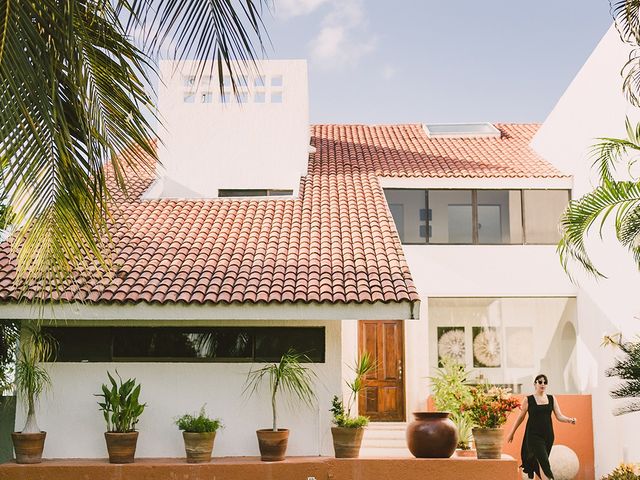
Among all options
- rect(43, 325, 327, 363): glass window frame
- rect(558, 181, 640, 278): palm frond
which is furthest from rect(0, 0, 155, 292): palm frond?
rect(43, 325, 327, 363): glass window frame

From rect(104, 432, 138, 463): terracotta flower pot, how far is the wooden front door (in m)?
6.08

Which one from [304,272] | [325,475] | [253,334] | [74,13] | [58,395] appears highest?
[74,13]

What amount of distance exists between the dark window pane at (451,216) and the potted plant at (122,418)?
25.0 feet

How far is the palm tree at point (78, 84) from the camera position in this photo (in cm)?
554

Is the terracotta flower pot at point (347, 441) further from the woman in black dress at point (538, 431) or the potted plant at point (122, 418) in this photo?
the potted plant at point (122, 418)

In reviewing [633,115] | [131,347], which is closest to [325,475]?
[131,347]

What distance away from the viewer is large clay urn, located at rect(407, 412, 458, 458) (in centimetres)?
1205

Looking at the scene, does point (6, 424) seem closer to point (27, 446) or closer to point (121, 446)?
point (27, 446)

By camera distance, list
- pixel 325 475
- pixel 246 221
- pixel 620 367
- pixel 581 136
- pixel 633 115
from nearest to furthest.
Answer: pixel 620 367 → pixel 325 475 → pixel 633 115 → pixel 246 221 → pixel 581 136

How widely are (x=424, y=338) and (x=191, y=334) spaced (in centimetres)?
551

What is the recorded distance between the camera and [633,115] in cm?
1411

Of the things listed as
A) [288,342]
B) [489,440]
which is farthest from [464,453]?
[288,342]

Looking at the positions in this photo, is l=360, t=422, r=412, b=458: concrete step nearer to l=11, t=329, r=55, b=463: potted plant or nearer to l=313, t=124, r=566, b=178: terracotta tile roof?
l=313, t=124, r=566, b=178: terracotta tile roof

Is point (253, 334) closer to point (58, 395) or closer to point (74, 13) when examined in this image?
point (58, 395)
